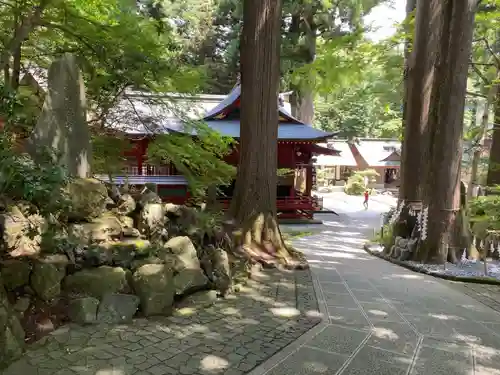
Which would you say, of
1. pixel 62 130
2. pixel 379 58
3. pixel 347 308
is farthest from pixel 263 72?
pixel 379 58

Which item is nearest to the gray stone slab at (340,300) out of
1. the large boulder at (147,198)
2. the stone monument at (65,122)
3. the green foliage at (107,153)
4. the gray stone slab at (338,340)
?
the gray stone slab at (338,340)

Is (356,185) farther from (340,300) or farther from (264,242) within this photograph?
(340,300)

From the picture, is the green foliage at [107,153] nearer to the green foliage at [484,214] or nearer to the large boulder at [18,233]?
the large boulder at [18,233]

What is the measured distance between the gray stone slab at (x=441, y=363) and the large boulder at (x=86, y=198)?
12.5ft

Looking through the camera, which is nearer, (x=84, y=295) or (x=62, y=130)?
(x=84, y=295)

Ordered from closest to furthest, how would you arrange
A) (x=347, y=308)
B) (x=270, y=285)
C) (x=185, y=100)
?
(x=347, y=308) < (x=270, y=285) < (x=185, y=100)

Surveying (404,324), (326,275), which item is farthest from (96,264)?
(326,275)

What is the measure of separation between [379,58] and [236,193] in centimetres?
921

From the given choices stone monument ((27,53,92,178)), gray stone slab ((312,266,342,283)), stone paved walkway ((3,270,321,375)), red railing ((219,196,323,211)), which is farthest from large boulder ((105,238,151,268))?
red railing ((219,196,323,211))

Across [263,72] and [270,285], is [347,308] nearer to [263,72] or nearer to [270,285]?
[270,285]

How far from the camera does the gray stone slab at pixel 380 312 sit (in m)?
4.59

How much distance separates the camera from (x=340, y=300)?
5215mm

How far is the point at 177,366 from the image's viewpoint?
10.5ft

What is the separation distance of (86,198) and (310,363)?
125 inches
